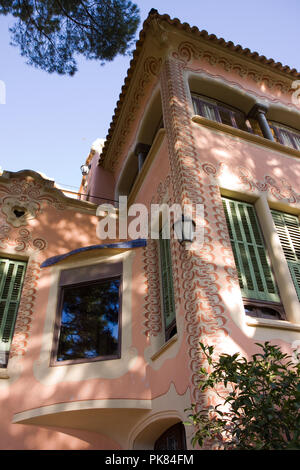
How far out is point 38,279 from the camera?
268 inches

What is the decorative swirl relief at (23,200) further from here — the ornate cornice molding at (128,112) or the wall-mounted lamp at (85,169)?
the wall-mounted lamp at (85,169)

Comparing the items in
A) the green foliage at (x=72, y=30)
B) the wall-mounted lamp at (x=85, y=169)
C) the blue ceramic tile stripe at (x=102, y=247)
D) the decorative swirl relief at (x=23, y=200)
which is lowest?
the blue ceramic tile stripe at (x=102, y=247)

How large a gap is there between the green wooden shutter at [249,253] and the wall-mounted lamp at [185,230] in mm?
881

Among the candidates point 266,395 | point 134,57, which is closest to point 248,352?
point 266,395

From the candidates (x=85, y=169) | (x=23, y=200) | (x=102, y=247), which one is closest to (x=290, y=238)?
(x=102, y=247)

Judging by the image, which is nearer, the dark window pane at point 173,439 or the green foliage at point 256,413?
the green foliage at point 256,413

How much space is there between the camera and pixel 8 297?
6570 mm

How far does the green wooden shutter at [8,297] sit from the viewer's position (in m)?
6.16

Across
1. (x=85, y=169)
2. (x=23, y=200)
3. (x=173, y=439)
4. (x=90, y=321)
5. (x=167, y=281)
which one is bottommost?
(x=173, y=439)

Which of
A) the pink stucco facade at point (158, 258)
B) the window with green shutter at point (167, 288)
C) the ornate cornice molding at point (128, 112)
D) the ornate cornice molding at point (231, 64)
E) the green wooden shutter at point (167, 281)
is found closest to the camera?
the pink stucco facade at point (158, 258)

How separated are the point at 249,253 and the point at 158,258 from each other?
1559 millimetres

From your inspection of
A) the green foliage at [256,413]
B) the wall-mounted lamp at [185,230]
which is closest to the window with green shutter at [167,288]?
the wall-mounted lamp at [185,230]

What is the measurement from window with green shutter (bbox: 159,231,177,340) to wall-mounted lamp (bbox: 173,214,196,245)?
995mm

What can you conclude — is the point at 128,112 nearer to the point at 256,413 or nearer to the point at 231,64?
the point at 231,64
